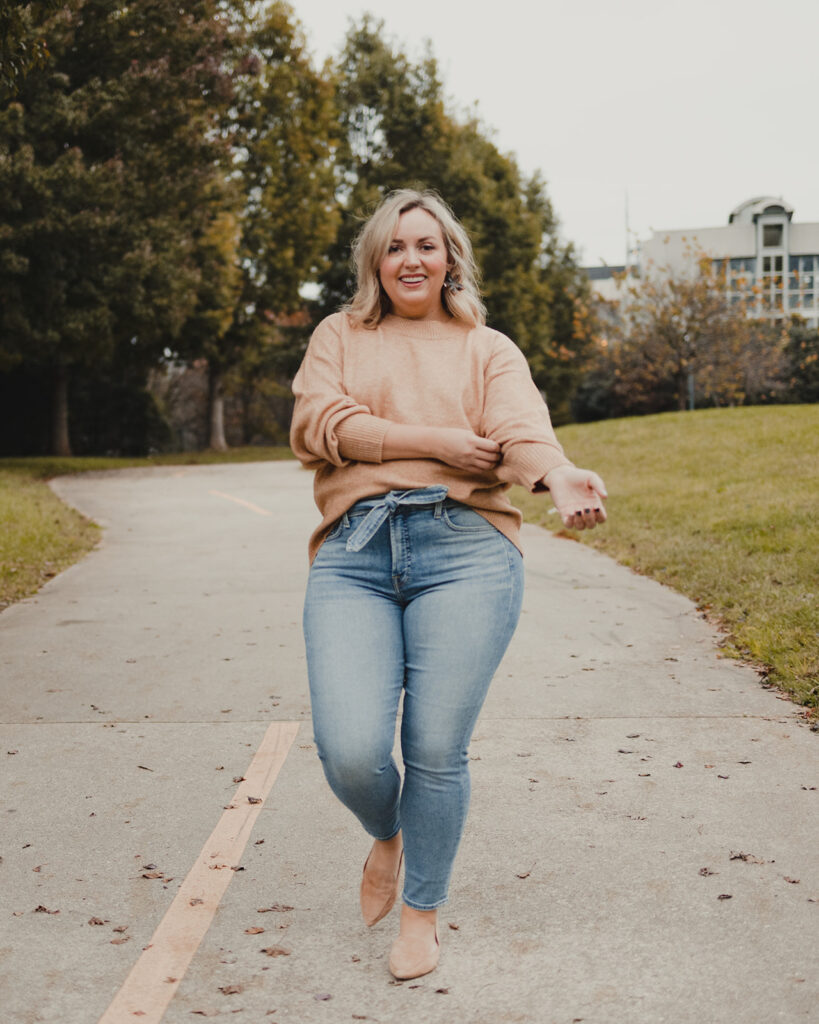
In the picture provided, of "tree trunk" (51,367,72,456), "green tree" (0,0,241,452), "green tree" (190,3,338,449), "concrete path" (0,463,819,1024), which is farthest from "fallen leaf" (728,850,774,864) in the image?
"green tree" (190,3,338,449)

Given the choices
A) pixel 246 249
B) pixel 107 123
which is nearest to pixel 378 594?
pixel 107 123

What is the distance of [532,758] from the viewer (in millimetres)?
4926

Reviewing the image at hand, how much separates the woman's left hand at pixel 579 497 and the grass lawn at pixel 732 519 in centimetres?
312

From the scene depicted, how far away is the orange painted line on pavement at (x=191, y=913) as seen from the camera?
112 inches

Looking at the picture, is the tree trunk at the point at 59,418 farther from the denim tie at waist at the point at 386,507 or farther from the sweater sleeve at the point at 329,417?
the denim tie at waist at the point at 386,507

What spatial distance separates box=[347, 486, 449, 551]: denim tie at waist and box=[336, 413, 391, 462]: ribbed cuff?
0.13 m

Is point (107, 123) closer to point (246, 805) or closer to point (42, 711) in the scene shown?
point (42, 711)

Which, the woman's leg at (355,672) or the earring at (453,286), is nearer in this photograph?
the woman's leg at (355,672)

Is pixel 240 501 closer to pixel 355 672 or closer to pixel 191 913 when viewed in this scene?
pixel 191 913

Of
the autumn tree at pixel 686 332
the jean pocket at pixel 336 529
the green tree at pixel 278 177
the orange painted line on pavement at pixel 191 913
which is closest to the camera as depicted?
the orange painted line on pavement at pixel 191 913

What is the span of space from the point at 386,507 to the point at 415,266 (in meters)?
0.75

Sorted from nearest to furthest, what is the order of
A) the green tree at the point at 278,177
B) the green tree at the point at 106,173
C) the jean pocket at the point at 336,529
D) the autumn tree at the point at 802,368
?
1. the jean pocket at the point at 336,529
2. the green tree at the point at 106,173
3. the green tree at the point at 278,177
4. the autumn tree at the point at 802,368

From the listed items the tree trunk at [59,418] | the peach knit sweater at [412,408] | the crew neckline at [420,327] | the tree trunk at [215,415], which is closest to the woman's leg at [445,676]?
the peach knit sweater at [412,408]

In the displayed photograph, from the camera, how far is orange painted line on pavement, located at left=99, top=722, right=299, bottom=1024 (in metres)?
2.85
